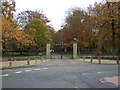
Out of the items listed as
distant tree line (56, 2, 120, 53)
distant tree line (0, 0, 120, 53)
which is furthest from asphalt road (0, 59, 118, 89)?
distant tree line (56, 2, 120, 53)

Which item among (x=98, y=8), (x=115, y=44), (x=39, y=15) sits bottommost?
(x=115, y=44)

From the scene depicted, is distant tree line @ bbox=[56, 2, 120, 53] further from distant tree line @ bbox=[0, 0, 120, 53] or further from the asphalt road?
the asphalt road

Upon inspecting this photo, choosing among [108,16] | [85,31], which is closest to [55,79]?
[108,16]

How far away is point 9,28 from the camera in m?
23.5

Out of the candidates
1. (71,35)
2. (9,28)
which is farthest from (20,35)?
(71,35)

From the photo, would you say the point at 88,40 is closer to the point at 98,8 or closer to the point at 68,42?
the point at 68,42

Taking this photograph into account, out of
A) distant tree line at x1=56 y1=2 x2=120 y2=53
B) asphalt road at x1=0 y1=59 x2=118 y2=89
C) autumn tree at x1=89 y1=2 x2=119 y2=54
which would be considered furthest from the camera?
distant tree line at x1=56 y1=2 x2=120 y2=53

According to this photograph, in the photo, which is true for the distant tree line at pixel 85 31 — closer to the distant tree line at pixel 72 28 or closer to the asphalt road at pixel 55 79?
the distant tree line at pixel 72 28

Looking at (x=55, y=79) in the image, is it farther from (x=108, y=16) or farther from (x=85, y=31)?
(x=85, y=31)

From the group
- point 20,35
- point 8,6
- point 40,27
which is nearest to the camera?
point 20,35

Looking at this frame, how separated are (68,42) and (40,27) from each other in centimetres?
1074

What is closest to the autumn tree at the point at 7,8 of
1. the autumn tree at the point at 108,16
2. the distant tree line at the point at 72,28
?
the distant tree line at the point at 72,28

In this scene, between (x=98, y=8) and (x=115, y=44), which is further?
(x=115, y=44)

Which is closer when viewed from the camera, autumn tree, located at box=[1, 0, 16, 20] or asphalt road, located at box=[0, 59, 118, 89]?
asphalt road, located at box=[0, 59, 118, 89]
